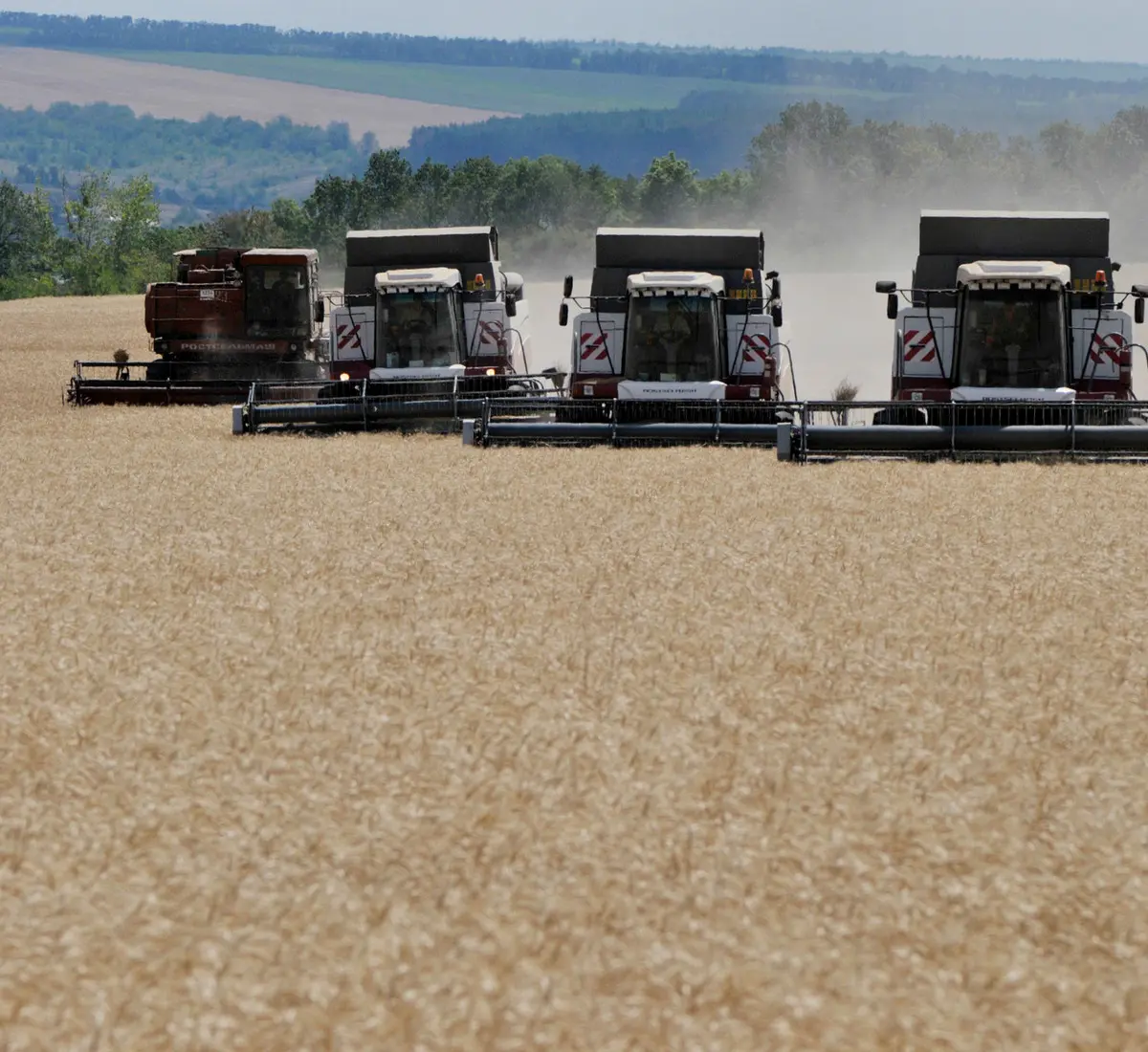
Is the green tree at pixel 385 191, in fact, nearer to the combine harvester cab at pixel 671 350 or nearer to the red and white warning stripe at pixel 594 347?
the combine harvester cab at pixel 671 350

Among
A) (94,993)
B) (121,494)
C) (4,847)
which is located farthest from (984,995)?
(121,494)

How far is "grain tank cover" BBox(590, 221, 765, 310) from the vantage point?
983 inches

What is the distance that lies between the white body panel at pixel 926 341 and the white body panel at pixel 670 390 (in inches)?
93.3

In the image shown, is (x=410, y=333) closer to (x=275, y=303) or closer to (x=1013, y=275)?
(x=275, y=303)

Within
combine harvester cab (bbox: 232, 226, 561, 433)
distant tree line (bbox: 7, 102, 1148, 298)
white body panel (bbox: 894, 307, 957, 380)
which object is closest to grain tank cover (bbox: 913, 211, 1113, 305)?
white body panel (bbox: 894, 307, 957, 380)

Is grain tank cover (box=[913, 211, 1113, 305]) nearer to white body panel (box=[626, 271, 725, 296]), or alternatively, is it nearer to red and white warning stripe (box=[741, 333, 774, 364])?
red and white warning stripe (box=[741, 333, 774, 364])

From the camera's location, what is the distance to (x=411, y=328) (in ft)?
89.2

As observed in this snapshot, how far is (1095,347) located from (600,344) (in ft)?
21.1

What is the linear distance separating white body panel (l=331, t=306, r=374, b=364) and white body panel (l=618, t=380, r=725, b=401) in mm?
5324

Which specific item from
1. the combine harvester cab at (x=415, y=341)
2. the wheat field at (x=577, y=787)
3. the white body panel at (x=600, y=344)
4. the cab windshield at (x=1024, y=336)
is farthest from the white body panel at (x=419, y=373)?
the wheat field at (x=577, y=787)

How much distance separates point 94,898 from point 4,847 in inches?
35.9

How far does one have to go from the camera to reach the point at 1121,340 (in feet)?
76.2

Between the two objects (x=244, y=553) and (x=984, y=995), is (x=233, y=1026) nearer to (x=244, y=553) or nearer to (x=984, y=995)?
(x=984, y=995)

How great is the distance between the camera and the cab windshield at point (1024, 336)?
22656mm
